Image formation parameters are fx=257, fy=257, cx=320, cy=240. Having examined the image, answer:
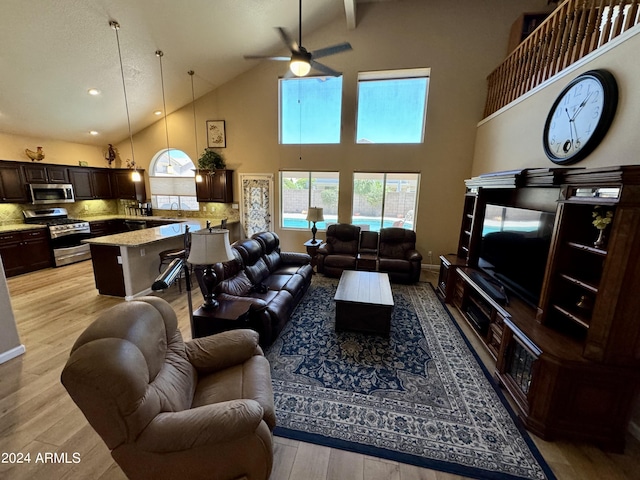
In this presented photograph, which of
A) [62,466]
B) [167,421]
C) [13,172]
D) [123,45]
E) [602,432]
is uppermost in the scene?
[123,45]

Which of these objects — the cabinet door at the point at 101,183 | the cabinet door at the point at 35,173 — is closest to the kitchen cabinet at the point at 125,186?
the cabinet door at the point at 101,183

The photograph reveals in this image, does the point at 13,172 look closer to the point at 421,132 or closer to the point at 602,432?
the point at 421,132

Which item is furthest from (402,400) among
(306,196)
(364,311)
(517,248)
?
(306,196)

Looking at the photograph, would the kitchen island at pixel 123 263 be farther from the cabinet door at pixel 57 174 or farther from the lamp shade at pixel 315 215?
the cabinet door at pixel 57 174

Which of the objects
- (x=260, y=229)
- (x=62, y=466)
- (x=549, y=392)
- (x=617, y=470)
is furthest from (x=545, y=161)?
(x=260, y=229)

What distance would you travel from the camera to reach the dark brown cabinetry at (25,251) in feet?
15.3

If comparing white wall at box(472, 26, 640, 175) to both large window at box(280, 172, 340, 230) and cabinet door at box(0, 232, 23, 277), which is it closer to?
large window at box(280, 172, 340, 230)

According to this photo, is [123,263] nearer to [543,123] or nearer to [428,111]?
[543,123]

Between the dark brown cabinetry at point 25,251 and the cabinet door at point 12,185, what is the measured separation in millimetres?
796

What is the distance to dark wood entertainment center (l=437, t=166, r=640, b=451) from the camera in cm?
160

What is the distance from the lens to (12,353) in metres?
2.57

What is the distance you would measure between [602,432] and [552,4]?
6519 millimetres

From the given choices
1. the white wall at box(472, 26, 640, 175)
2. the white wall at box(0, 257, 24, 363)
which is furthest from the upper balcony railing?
the white wall at box(0, 257, 24, 363)

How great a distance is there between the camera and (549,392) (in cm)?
180
